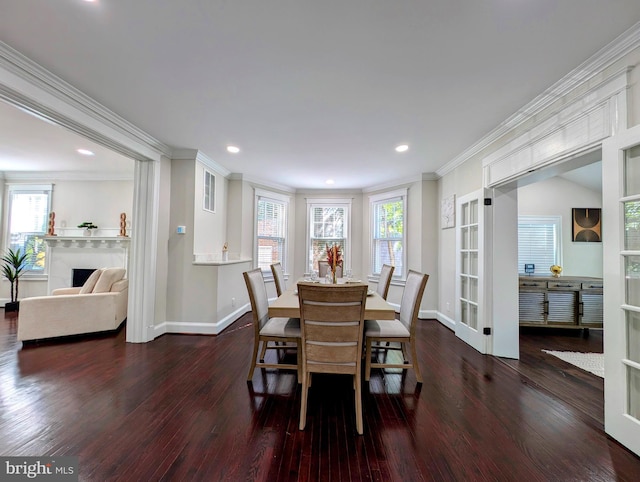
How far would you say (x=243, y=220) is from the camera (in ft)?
17.6

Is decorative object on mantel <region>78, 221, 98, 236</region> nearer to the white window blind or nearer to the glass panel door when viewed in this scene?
the white window blind

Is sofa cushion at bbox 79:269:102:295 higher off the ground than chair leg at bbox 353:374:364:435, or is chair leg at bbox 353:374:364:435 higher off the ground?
sofa cushion at bbox 79:269:102:295

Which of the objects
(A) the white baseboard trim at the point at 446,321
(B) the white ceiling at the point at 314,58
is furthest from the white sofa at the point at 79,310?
(A) the white baseboard trim at the point at 446,321

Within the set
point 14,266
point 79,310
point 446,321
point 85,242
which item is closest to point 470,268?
point 446,321

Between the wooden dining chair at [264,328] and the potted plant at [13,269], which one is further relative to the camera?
the potted plant at [13,269]

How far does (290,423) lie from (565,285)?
456cm

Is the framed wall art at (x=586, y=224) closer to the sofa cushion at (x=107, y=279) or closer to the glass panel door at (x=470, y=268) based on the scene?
the glass panel door at (x=470, y=268)

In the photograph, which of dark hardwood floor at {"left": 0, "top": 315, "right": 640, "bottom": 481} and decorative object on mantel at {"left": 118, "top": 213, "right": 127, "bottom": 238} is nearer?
dark hardwood floor at {"left": 0, "top": 315, "right": 640, "bottom": 481}

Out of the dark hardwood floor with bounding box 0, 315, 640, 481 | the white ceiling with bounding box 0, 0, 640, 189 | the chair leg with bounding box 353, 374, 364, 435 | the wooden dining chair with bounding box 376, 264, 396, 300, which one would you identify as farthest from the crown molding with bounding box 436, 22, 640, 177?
the chair leg with bounding box 353, 374, 364, 435

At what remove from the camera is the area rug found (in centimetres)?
299

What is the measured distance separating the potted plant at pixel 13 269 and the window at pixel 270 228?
4417 mm

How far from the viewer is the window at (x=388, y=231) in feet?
18.1

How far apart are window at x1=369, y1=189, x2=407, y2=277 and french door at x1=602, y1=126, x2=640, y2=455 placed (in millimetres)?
3536

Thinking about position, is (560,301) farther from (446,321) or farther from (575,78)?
(575,78)
